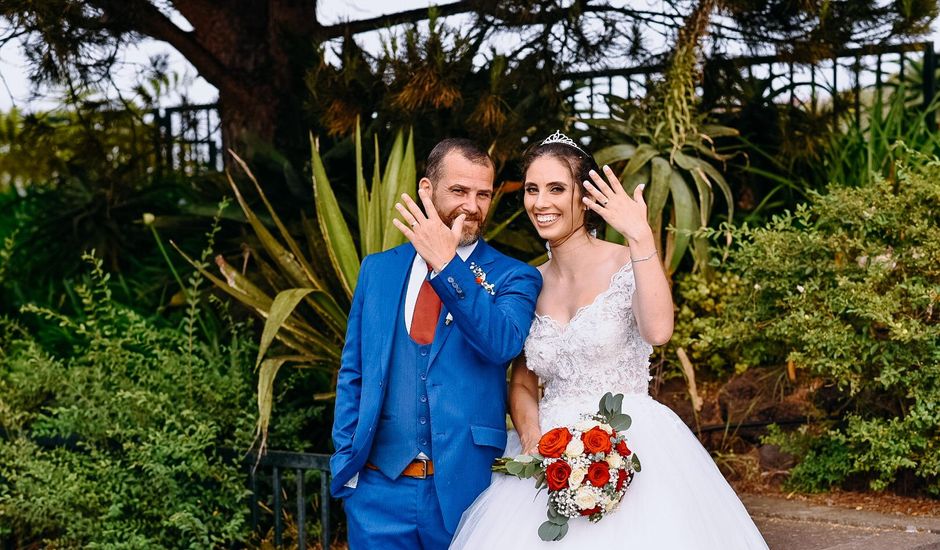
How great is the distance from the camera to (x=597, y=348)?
118 inches

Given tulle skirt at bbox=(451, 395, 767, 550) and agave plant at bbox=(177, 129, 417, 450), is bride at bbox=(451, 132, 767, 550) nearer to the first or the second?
tulle skirt at bbox=(451, 395, 767, 550)

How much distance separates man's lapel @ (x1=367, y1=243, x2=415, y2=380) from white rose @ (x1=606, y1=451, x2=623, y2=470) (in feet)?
2.24

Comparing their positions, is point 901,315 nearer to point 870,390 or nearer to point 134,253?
point 870,390

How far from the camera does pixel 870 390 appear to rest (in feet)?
14.0

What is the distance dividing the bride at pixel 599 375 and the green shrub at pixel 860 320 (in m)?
1.36

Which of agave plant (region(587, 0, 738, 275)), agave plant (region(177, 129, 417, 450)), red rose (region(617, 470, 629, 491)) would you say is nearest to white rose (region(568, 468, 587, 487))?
red rose (region(617, 470, 629, 491))

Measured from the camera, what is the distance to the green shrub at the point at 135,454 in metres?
4.47

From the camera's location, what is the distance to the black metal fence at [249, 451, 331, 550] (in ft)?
14.3

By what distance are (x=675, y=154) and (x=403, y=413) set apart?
307 centimetres

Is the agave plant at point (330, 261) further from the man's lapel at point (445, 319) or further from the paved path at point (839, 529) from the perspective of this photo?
the paved path at point (839, 529)

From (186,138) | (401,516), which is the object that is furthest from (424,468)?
(186,138)

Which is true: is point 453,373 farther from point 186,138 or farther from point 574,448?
point 186,138

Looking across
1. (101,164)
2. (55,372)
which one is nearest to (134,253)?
(101,164)

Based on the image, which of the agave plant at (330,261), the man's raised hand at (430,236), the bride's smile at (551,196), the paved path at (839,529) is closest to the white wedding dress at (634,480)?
the bride's smile at (551,196)
